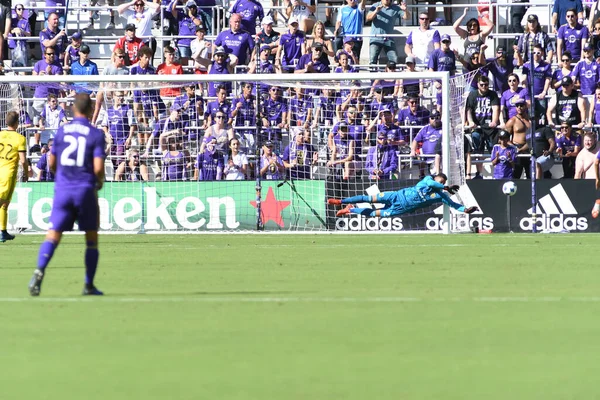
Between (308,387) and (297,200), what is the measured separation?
16.8 metres

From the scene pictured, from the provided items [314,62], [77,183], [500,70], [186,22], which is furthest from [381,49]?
[77,183]

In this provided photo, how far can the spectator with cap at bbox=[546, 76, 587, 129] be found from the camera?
80.9 ft

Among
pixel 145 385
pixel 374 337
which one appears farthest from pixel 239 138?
pixel 145 385

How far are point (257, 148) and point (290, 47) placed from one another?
3.69 meters

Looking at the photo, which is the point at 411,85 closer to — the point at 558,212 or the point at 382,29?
the point at 382,29

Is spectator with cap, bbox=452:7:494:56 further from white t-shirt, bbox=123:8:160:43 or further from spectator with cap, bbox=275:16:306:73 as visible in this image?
white t-shirt, bbox=123:8:160:43

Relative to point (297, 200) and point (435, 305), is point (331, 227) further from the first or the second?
point (435, 305)

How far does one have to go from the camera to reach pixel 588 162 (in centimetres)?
2375

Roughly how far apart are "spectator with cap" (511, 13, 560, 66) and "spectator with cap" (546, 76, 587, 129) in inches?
48.4

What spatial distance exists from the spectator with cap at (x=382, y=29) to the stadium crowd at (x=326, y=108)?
45cm

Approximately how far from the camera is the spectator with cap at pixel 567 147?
2414 cm

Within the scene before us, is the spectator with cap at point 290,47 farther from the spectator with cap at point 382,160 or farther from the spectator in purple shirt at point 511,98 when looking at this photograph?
the spectator in purple shirt at point 511,98

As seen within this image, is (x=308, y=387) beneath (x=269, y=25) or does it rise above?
beneath

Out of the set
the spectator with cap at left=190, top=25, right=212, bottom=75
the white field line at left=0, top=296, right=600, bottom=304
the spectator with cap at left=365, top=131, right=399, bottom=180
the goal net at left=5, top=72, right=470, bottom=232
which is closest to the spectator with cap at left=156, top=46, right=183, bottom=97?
the spectator with cap at left=190, top=25, right=212, bottom=75
